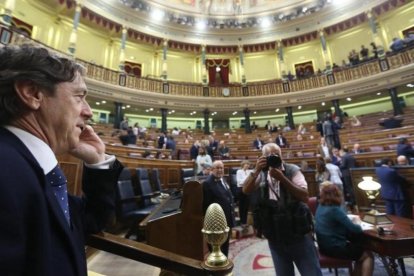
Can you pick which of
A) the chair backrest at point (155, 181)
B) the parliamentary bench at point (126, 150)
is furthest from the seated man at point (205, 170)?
the parliamentary bench at point (126, 150)

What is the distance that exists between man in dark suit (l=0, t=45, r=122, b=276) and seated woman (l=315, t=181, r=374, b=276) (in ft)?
7.43

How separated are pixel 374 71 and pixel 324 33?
4091 mm

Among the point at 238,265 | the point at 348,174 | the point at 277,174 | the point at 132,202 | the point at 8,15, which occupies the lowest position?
the point at 238,265

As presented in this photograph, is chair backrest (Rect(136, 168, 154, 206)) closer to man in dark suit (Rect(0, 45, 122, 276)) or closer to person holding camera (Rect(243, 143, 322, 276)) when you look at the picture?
person holding camera (Rect(243, 143, 322, 276))

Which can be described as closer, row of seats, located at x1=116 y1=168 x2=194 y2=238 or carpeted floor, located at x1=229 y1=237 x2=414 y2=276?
carpeted floor, located at x1=229 y1=237 x2=414 y2=276

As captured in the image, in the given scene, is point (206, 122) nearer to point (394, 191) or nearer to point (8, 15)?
point (8, 15)

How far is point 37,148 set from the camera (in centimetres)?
66

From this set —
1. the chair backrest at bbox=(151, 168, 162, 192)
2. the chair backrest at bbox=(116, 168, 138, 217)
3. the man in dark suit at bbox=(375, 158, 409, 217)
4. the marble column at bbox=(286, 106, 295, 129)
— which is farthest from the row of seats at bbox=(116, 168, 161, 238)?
the marble column at bbox=(286, 106, 295, 129)

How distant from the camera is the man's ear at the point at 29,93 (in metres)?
0.67

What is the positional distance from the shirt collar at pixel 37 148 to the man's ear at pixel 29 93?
9 centimetres

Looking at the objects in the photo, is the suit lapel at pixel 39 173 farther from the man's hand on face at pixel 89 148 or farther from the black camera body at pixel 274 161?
the black camera body at pixel 274 161

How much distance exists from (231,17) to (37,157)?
16365mm

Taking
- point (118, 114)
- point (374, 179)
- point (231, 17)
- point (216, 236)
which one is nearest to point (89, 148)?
point (216, 236)

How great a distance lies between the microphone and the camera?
87 cm
